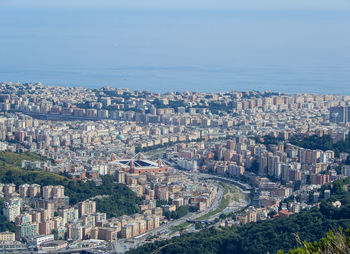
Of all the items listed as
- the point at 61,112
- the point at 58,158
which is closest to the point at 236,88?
the point at 61,112

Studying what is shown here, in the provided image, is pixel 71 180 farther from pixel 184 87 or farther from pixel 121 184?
pixel 184 87

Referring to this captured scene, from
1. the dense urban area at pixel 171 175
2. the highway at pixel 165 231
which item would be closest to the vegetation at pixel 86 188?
the dense urban area at pixel 171 175

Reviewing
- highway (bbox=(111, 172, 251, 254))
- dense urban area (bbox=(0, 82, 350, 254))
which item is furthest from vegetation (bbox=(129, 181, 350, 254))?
highway (bbox=(111, 172, 251, 254))

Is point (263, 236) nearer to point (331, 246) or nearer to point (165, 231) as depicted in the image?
point (165, 231)

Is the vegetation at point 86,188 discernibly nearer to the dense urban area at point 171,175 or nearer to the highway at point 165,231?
the dense urban area at point 171,175

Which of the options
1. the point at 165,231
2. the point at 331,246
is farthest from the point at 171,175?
the point at 331,246

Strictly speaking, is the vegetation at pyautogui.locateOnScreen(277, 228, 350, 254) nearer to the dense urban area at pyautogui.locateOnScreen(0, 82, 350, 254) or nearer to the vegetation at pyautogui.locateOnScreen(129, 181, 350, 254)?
the dense urban area at pyautogui.locateOnScreen(0, 82, 350, 254)
